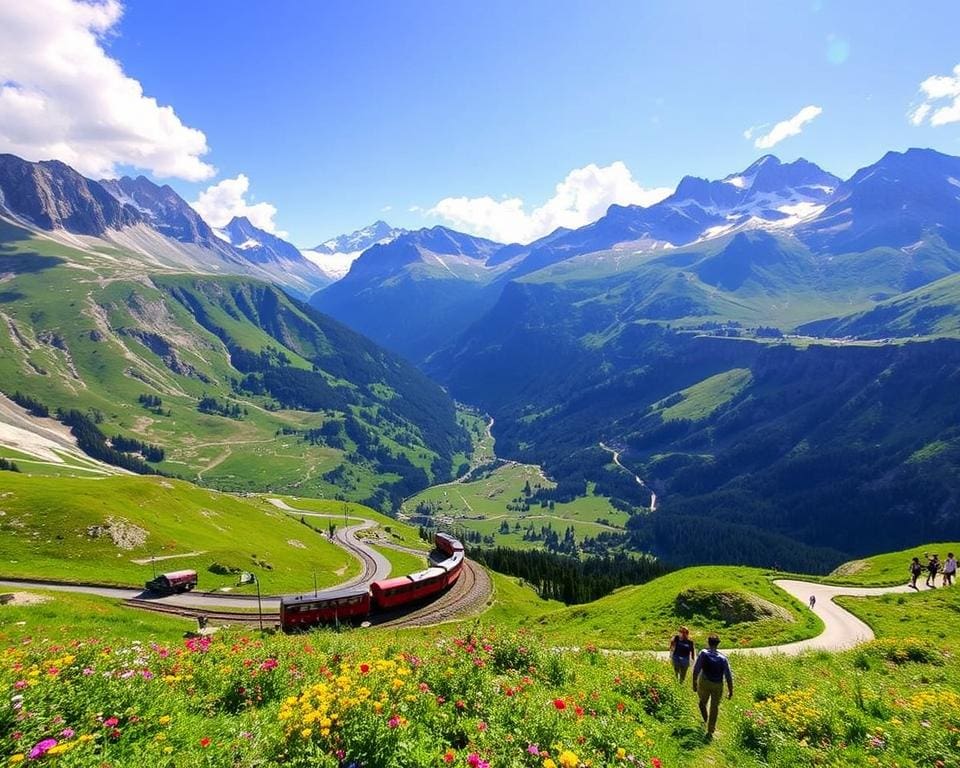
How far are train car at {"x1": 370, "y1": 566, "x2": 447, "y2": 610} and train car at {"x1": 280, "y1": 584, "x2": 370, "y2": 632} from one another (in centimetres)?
307

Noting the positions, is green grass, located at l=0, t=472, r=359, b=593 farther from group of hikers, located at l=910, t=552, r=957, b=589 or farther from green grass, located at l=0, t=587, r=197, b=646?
group of hikers, located at l=910, t=552, r=957, b=589

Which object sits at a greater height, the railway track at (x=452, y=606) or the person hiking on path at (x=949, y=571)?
the person hiking on path at (x=949, y=571)

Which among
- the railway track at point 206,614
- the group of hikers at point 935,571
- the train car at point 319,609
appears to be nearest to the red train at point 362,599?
the train car at point 319,609

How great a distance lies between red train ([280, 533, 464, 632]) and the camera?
5569 centimetres

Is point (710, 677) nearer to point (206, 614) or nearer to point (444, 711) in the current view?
point (444, 711)

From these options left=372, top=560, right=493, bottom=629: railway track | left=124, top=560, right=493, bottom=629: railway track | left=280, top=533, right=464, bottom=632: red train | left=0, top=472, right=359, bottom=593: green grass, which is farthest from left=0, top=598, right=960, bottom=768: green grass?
left=0, top=472, right=359, bottom=593: green grass

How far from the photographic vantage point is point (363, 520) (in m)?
185

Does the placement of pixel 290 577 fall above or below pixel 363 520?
above

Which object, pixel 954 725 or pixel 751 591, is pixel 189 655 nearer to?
pixel 954 725

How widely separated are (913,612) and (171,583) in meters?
74.1

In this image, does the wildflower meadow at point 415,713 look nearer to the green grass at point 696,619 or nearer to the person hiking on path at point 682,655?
the person hiking on path at point 682,655

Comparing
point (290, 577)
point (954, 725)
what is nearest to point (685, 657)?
point (954, 725)

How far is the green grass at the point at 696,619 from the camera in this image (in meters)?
39.2

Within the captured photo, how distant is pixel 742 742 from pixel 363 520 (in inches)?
7067
